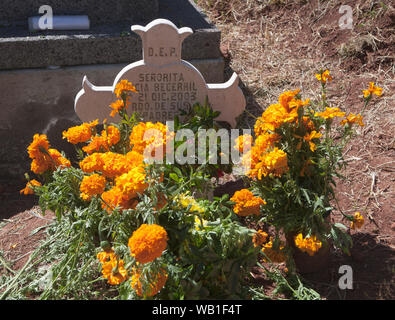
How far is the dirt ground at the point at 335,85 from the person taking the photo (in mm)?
2521

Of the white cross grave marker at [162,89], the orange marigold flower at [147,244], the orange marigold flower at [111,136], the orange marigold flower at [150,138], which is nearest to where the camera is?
the orange marigold flower at [147,244]

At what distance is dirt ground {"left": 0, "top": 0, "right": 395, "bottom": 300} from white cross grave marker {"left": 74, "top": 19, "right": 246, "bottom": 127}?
0.80 metres

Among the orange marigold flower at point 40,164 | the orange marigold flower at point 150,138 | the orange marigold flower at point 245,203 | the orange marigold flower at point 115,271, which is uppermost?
the orange marigold flower at point 150,138

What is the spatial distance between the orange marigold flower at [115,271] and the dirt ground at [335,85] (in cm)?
87

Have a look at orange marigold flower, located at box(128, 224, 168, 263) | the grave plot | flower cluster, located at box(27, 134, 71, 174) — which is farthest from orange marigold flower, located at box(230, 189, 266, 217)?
the grave plot

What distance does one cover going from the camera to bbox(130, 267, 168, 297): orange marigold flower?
186cm

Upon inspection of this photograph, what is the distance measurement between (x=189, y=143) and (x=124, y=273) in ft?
2.96

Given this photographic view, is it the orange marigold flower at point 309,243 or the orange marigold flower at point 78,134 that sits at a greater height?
the orange marigold flower at point 78,134

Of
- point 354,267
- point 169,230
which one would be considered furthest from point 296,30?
point 169,230

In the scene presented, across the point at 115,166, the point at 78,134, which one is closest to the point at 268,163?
the point at 115,166

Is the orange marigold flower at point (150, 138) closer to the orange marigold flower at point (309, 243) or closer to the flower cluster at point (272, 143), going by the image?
the flower cluster at point (272, 143)

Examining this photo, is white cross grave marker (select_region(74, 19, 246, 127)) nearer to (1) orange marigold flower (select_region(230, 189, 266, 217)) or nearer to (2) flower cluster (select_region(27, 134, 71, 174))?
(2) flower cluster (select_region(27, 134, 71, 174))

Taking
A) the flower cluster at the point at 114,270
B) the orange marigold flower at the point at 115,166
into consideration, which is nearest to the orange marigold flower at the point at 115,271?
the flower cluster at the point at 114,270

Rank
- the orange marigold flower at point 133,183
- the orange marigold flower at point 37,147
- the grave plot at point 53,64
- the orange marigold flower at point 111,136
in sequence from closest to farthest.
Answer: the orange marigold flower at point 133,183, the orange marigold flower at point 37,147, the orange marigold flower at point 111,136, the grave plot at point 53,64
